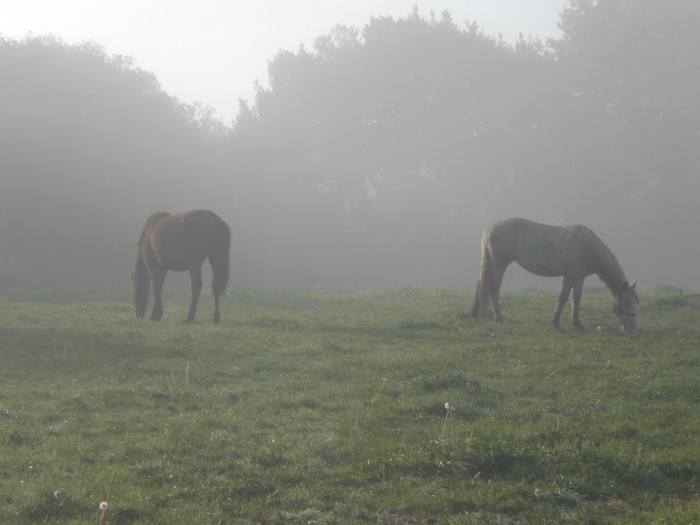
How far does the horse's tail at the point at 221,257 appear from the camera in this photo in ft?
60.4

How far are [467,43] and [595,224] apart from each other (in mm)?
15445

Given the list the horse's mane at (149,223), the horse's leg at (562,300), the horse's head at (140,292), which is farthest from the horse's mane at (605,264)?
the horse's head at (140,292)

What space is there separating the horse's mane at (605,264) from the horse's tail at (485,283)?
2.03 m

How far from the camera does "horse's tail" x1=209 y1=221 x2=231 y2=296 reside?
18406 mm

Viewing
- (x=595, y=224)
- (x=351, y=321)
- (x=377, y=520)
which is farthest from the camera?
(x=595, y=224)

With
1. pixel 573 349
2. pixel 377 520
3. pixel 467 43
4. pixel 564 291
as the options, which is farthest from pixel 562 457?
pixel 467 43

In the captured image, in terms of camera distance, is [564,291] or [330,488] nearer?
[330,488]

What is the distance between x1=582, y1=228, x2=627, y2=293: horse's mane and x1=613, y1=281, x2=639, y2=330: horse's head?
1.26ft

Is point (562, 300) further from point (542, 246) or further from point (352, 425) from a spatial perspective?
point (352, 425)

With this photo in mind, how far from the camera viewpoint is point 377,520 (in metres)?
5.96

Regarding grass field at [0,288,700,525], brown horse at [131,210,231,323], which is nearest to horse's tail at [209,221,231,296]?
brown horse at [131,210,231,323]

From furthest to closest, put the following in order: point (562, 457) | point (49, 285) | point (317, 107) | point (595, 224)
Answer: point (317, 107) < point (595, 224) < point (49, 285) < point (562, 457)

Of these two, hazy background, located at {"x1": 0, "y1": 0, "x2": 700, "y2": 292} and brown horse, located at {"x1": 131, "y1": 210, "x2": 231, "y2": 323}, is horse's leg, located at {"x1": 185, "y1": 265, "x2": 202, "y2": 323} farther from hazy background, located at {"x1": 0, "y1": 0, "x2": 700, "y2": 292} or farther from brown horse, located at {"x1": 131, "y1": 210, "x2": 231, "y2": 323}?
hazy background, located at {"x1": 0, "y1": 0, "x2": 700, "y2": 292}

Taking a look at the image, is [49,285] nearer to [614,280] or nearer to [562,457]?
[614,280]
